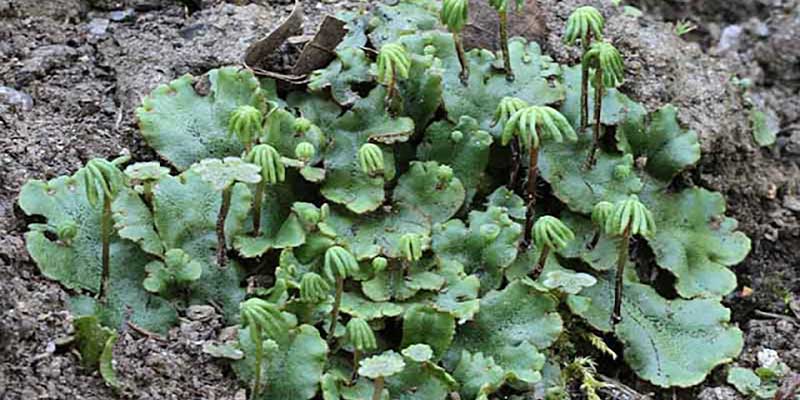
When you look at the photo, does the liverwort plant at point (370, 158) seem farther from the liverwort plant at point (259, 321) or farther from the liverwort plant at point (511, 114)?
the liverwort plant at point (259, 321)

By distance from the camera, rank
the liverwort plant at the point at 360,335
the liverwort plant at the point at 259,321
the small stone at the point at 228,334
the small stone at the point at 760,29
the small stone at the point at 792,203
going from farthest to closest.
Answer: the small stone at the point at 760,29, the small stone at the point at 792,203, the small stone at the point at 228,334, the liverwort plant at the point at 360,335, the liverwort plant at the point at 259,321

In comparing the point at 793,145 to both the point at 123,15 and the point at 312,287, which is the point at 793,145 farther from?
the point at 123,15

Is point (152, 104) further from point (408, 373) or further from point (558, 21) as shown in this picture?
point (558, 21)

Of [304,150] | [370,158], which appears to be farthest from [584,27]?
[304,150]

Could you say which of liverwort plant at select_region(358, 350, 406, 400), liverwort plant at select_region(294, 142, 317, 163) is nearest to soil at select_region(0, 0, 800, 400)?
liverwort plant at select_region(358, 350, 406, 400)

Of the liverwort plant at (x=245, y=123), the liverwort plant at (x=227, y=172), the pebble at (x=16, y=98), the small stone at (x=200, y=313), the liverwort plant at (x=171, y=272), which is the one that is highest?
the liverwort plant at (x=245, y=123)

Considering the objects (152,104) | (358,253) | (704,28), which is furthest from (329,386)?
(704,28)

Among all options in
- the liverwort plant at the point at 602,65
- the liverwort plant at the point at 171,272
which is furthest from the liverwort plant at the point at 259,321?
the liverwort plant at the point at 602,65
